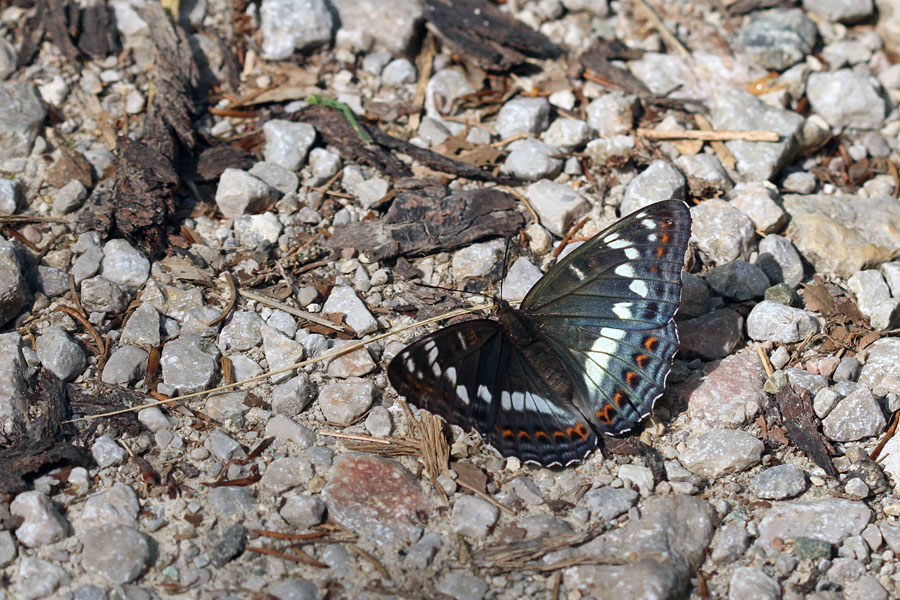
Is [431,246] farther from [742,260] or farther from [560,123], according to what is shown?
[742,260]

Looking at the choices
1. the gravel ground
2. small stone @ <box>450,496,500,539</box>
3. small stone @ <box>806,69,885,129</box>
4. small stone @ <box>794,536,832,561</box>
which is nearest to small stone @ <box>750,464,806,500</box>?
the gravel ground

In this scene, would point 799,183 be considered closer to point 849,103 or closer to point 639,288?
point 849,103

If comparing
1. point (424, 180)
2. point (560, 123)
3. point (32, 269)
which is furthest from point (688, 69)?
point (32, 269)

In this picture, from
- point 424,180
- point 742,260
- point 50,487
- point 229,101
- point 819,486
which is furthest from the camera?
point 229,101

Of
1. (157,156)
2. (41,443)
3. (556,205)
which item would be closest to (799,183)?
(556,205)

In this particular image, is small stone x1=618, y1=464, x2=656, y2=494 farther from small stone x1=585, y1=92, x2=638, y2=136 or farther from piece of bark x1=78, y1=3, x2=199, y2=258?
piece of bark x1=78, y1=3, x2=199, y2=258

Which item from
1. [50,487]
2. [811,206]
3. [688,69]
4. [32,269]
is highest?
[688,69]
